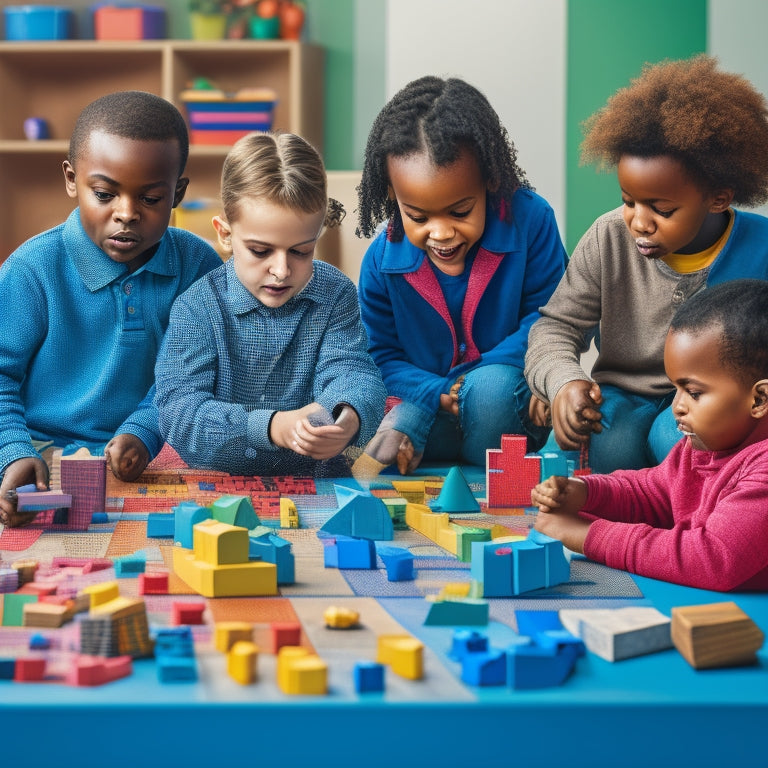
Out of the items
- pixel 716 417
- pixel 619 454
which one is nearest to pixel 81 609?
pixel 716 417

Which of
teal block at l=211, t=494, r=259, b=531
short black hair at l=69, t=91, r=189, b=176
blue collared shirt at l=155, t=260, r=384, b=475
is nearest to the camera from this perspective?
teal block at l=211, t=494, r=259, b=531

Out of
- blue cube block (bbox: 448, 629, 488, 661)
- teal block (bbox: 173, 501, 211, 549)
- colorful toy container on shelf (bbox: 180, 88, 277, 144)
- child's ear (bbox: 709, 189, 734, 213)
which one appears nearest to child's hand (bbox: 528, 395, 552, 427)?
child's ear (bbox: 709, 189, 734, 213)

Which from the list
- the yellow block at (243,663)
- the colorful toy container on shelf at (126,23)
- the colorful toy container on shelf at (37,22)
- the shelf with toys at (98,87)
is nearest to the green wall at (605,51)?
the shelf with toys at (98,87)

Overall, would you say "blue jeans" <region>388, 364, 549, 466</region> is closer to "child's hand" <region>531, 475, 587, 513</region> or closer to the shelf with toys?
"child's hand" <region>531, 475, 587, 513</region>

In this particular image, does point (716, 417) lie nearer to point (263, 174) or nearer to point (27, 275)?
point (263, 174)

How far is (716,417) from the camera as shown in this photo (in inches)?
46.9

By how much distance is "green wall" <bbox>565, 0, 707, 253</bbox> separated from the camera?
3908 millimetres

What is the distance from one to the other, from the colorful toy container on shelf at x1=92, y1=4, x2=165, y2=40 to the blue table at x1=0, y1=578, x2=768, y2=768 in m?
3.50

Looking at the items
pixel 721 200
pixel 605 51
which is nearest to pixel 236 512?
pixel 721 200

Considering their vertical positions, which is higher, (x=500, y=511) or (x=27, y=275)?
(x=27, y=275)

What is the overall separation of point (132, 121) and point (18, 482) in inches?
26.2

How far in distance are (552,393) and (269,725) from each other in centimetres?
100

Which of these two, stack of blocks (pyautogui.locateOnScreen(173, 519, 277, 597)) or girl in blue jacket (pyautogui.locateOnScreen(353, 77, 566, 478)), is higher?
girl in blue jacket (pyautogui.locateOnScreen(353, 77, 566, 478))

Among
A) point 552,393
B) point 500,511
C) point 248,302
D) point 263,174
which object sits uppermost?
point 263,174
